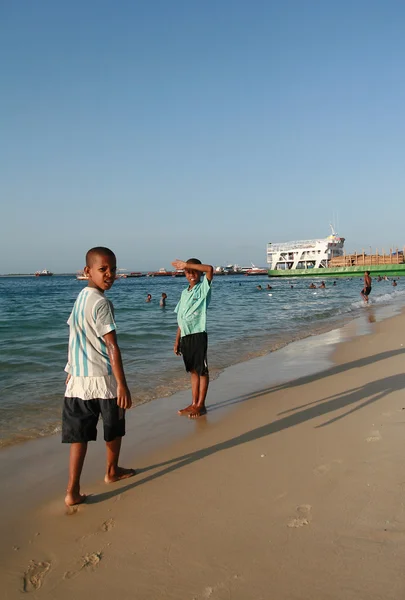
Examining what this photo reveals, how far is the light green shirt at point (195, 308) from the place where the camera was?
201 inches

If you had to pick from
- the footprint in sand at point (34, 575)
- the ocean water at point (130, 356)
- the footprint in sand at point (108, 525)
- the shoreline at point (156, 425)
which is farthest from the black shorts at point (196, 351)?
the footprint in sand at point (34, 575)

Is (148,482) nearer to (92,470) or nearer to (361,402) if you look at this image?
(92,470)

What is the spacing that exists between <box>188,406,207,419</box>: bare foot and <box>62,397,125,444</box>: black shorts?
6.96 ft

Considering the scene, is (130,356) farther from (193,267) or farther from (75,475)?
(75,475)

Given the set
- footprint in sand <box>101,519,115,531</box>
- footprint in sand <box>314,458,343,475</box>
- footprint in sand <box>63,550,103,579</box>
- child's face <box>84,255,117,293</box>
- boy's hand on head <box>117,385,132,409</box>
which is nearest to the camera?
footprint in sand <box>63,550,103,579</box>

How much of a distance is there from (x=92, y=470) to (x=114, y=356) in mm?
1294

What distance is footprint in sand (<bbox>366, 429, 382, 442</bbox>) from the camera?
389 cm

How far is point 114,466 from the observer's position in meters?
3.44

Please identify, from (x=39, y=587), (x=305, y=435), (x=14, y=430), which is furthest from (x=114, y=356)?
(x=14, y=430)

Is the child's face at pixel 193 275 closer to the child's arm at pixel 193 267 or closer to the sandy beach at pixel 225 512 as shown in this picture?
the child's arm at pixel 193 267

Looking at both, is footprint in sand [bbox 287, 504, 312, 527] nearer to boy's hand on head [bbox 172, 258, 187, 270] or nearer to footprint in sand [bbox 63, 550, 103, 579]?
footprint in sand [bbox 63, 550, 103, 579]

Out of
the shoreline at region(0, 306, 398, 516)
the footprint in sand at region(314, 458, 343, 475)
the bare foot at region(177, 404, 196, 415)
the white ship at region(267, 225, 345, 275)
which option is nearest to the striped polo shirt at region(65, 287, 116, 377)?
the shoreline at region(0, 306, 398, 516)

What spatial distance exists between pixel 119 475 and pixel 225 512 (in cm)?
102

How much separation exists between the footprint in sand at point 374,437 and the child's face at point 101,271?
2586mm
